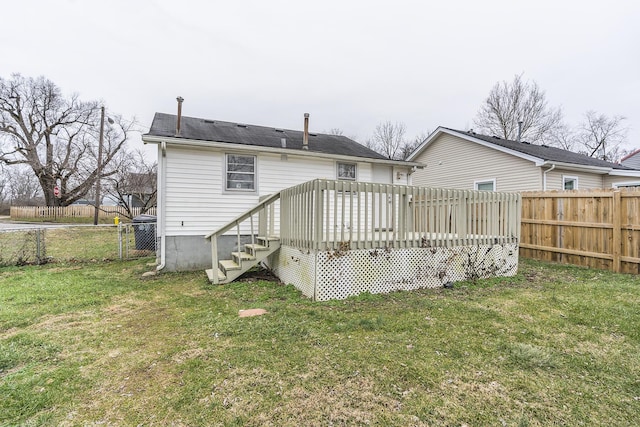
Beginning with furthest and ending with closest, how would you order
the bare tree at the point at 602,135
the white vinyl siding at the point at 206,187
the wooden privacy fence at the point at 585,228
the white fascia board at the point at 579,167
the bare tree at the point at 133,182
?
the bare tree at the point at 602,135 → the bare tree at the point at 133,182 → the white fascia board at the point at 579,167 → the white vinyl siding at the point at 206,187 → the wooden privacy fence at the point at 585,228

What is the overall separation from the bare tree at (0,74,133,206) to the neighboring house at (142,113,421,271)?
1857 cm

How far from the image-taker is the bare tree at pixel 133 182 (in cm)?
1836

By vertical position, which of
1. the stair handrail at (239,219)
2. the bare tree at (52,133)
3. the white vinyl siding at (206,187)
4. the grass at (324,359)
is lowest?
the grass at (324,359)

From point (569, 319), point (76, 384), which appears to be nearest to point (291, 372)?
point (76, 384)

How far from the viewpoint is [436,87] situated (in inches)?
717

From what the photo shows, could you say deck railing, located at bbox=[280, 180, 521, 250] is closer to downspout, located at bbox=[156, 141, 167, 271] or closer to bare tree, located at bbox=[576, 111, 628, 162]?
downspout, located at bbox=[156, 141, 167, 271]

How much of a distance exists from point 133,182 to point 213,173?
1562 cm

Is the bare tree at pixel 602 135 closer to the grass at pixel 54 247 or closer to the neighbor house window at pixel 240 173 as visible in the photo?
the neighbor house window at pixel 240 173

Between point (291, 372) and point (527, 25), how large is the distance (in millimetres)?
14410

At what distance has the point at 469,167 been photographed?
39.7 ft

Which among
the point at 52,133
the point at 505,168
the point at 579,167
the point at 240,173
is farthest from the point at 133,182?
the point at 579,167

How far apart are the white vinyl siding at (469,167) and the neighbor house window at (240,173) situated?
29.1 feet

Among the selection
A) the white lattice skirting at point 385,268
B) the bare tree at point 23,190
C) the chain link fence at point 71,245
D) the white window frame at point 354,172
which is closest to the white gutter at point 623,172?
the white lattice skirting at point 385,268

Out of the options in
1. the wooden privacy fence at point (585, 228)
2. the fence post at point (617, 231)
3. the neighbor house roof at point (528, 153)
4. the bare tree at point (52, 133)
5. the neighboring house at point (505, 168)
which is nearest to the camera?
the wooden privacy fence at point (585, 228)
